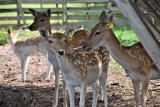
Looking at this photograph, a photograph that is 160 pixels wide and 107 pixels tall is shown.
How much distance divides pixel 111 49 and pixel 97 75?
18.5 inches

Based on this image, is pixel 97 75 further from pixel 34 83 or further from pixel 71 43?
pixel 34 83

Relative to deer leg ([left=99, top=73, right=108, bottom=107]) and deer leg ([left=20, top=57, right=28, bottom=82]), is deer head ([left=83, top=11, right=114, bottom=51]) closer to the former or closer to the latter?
deer leg ([left=99, top=73, right=108, bottom=107])

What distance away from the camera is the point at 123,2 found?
6078 mm

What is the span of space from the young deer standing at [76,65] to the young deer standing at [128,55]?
0.31 meters

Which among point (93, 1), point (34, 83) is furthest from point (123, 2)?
point (93, 1)

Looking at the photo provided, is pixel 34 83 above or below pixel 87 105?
above

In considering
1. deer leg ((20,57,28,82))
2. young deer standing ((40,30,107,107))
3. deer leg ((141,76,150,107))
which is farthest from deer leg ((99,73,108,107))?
deer leg ((20,57,28,82))

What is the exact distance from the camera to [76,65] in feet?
24.9

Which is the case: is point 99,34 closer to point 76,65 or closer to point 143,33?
point 76,65

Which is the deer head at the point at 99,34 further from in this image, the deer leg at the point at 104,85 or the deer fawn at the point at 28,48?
the deer fawn at the point at 28,48

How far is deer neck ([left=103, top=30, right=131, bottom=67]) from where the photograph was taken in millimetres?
7648

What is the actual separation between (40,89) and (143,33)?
438cm

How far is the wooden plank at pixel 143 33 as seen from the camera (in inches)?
231

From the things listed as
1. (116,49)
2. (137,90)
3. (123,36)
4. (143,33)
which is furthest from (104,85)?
(123,36)
